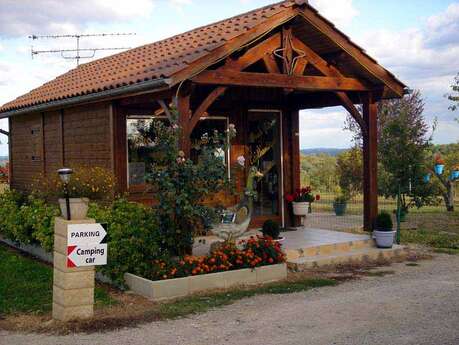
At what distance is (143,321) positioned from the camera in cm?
674

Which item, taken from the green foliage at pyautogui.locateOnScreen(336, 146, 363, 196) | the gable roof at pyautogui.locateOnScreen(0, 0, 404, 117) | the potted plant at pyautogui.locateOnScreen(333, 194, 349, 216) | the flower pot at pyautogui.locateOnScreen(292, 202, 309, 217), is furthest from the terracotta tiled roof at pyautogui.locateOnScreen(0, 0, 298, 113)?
the green foliage at pyautogui.locateOnScreen(336, 146, 363, 196)

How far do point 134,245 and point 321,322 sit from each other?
2.85 metres

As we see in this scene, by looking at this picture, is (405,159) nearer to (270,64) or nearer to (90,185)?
(270,64)

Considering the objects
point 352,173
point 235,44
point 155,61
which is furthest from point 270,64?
point 352,173

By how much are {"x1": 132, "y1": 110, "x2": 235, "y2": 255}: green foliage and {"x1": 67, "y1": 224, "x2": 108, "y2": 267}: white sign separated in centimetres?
147

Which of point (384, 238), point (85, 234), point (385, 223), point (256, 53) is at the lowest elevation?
point (384, 238)

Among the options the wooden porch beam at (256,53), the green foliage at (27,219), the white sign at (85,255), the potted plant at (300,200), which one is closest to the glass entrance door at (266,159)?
the potted plant at (300,200)

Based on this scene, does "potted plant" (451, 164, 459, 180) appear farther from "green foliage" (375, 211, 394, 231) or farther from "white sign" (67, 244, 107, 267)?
"white sign" (67, 244, 107, 267)

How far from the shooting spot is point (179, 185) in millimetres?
8250

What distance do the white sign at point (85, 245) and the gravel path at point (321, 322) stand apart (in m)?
0.87

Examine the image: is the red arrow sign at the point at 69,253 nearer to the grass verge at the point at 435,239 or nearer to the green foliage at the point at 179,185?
the green foliage at the point at 179,185

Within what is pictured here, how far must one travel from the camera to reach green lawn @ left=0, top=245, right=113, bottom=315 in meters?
7.50

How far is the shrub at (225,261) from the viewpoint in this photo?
8.06 meters

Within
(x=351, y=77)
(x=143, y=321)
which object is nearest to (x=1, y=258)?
(x=143, y=321)
